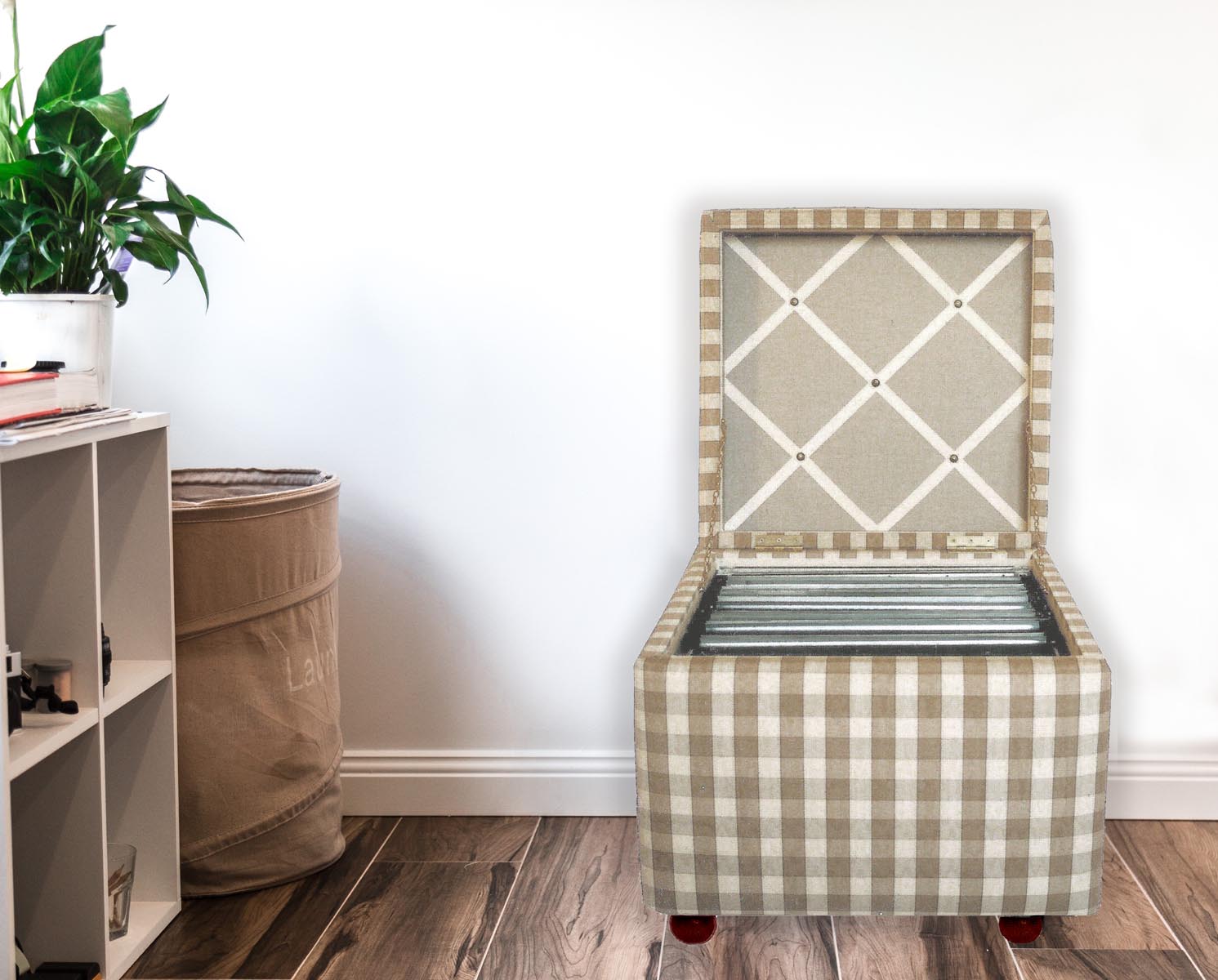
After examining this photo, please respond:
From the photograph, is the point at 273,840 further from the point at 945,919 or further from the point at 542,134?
the point at 542,134

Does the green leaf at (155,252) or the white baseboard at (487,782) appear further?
the white baseboard at (487,782)

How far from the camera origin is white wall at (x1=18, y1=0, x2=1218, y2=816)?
209 centimetres

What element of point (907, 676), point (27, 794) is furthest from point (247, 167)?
point (907, 676)

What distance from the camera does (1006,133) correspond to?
2.10m

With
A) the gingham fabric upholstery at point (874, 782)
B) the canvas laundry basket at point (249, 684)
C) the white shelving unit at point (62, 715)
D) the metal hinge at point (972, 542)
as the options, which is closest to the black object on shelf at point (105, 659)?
the white shelving unit at point (62, 715)

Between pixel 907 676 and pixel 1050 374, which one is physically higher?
pixel 1050 374

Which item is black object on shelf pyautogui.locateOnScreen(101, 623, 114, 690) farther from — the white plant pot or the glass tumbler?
the white plant pot

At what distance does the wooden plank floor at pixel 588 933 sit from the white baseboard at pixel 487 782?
0.57 feet

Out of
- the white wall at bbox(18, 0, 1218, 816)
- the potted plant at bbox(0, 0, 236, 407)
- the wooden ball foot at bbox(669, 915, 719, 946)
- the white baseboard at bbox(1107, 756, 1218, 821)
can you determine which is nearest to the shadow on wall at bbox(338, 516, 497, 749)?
the white wall at bbox(18, 0, 1218, 816)

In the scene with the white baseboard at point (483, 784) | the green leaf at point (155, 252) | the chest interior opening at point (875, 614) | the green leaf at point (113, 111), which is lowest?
the white baseboard at point (483, 784)

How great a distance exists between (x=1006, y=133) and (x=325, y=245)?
1.24m

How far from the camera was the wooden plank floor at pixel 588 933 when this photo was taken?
1.67 m

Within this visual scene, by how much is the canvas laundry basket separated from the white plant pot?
293 millimetres

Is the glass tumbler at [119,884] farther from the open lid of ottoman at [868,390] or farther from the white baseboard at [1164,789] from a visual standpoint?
the white baseboard at [1164,789]
